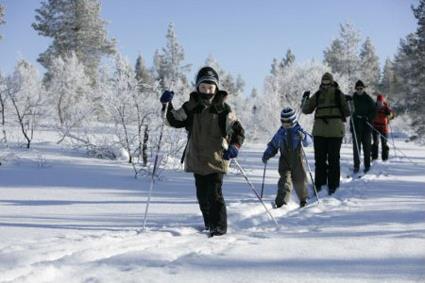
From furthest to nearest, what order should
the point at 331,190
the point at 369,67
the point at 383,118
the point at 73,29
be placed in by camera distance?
the point at 369,67, the point at 73,29, the point at 383,118, the point at 331,190

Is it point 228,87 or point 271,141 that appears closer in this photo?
point 271,141

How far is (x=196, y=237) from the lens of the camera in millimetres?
4848

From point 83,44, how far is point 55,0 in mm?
4260

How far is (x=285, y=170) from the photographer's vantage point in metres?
7.34

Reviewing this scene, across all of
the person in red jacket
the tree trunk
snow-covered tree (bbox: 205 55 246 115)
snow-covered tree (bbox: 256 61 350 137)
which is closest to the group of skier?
the person in red jacket

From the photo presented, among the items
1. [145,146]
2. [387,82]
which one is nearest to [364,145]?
[145,146]

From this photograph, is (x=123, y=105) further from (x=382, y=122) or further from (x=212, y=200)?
(x=212, y=200)

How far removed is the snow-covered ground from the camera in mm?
3398

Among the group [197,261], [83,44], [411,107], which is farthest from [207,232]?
[83,44]

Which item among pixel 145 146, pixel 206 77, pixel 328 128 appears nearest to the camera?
pixel 206 77

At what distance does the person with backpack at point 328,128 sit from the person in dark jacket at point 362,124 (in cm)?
296

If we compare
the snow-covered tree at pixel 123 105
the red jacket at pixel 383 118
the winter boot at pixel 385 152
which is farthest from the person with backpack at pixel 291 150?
the winter boot at pixel 385 152

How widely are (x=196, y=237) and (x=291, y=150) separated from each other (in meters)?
3.01

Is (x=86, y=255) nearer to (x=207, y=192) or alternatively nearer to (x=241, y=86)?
(x=207, y=192)
